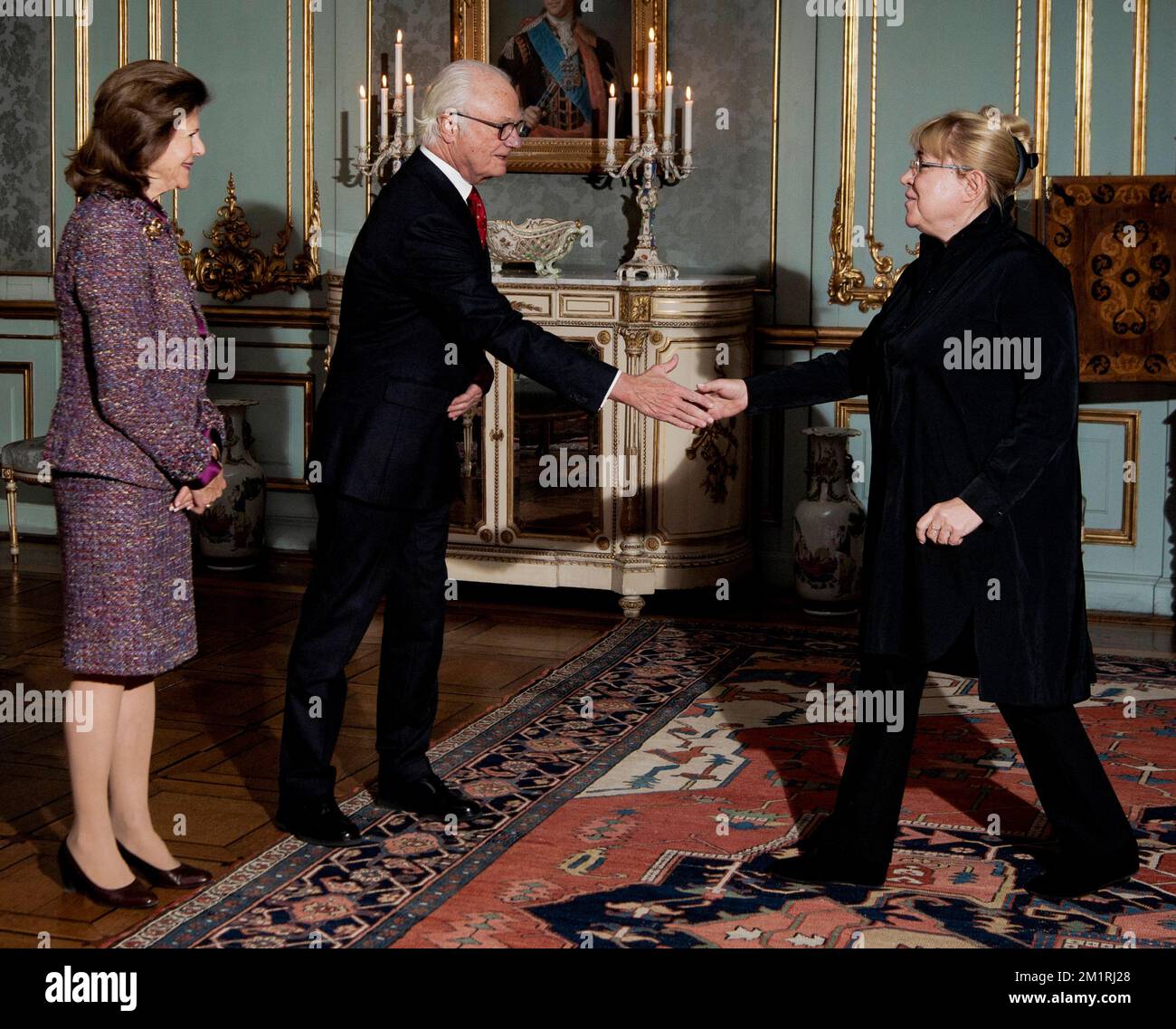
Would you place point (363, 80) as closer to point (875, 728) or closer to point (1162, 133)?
point (1162, 133)

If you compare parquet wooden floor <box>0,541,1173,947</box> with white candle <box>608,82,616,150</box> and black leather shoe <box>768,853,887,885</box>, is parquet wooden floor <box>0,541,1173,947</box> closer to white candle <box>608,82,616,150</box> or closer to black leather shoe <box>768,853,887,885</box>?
black leather shoe <box>768,853,887,885</box>

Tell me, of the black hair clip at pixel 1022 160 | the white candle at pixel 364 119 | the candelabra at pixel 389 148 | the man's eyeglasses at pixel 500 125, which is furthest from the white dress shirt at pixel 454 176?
the white candle at pixel 364 119

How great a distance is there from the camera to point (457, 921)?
10.4 ft

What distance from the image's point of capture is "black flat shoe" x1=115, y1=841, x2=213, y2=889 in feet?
10.8

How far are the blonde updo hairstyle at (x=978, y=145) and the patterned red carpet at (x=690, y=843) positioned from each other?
140 cm

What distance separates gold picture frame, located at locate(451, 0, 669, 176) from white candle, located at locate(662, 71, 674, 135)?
121 millimetres

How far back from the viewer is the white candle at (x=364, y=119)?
6613 millimetres

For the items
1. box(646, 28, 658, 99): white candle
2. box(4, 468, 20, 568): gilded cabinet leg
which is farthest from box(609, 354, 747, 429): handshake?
box(4, 468, 20, 568): gilded cabinet leg

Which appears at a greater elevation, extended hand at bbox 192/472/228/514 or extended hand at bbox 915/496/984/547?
extended hand at bbox 192/472/228/514

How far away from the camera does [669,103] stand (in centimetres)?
625

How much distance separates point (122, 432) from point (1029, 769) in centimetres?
187

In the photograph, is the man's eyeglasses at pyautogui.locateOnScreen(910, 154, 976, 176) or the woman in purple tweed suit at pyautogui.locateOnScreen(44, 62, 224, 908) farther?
the man's eyeglasses at pyautogui.locateOnScreen(910, 154, 976, 176)

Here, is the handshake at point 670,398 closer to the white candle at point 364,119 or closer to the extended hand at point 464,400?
the extended hand at point 464,400

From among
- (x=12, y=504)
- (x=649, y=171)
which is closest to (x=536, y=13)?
(x=649, y=171)
